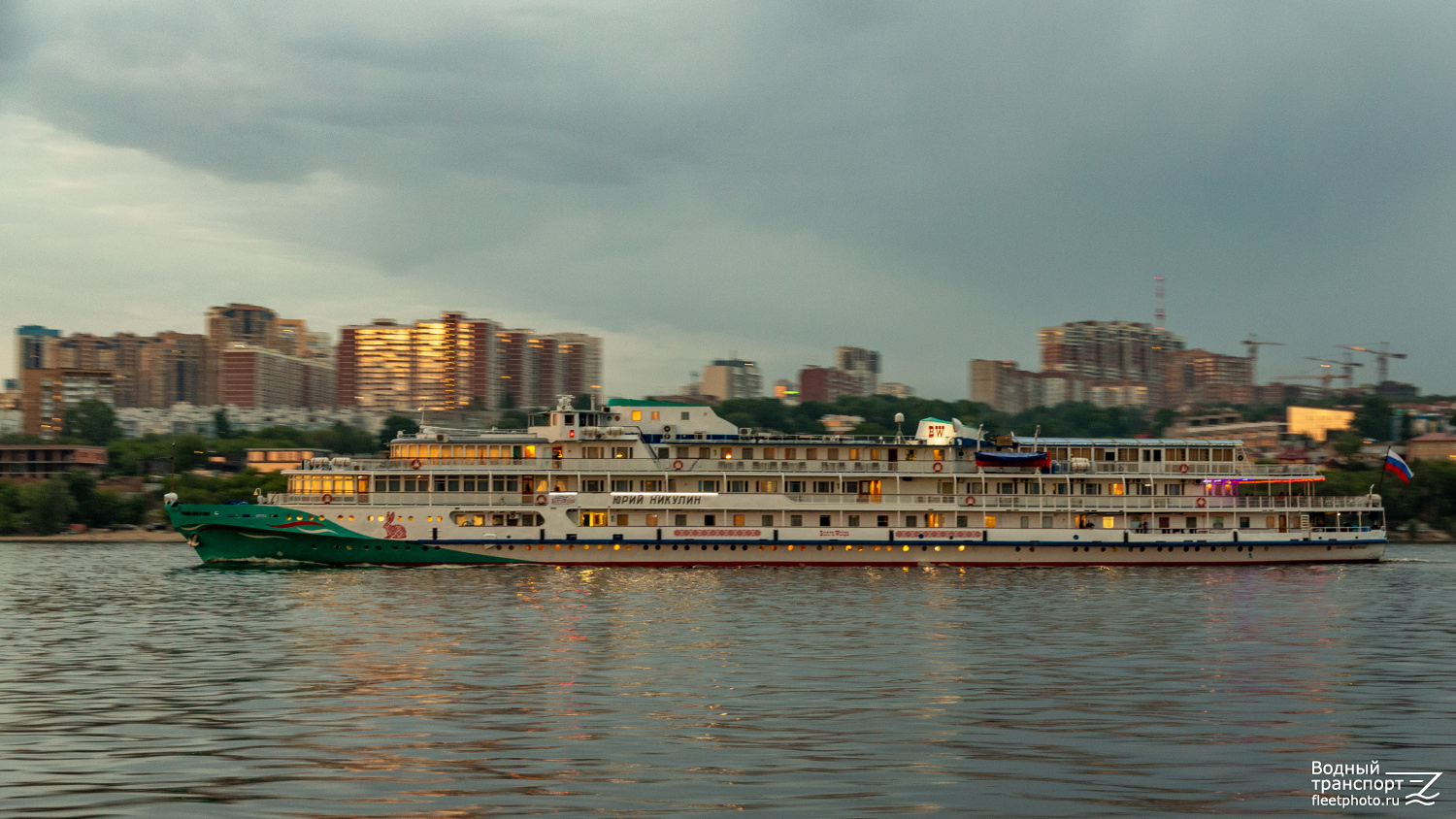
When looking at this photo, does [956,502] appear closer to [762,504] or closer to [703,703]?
[762,504]

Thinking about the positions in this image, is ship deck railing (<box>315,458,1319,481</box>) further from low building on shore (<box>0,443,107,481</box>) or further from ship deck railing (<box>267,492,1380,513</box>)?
low building on shore (<box>0,443,107,481</box>)

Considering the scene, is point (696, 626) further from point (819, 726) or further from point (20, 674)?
point (20, 674)

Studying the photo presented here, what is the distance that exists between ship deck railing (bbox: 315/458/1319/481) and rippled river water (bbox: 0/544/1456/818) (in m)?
16.6

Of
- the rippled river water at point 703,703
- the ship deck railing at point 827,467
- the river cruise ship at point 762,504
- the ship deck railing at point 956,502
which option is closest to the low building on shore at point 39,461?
the river cruise ship at point 762,504

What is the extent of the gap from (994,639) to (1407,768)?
53.3ft

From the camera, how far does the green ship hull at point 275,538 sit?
62.1 metres

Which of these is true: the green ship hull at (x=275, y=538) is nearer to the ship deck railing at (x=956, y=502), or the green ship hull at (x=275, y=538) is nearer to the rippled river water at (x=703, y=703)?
the ship deck railing at (x=956, y=502)

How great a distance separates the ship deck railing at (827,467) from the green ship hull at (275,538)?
3.70 metres

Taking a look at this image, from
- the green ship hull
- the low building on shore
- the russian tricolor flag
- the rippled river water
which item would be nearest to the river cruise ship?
the green ship hull

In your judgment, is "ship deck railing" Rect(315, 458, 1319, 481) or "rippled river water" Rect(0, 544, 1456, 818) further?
"ship deck railing" Rect(315, 458, 1319, 481)

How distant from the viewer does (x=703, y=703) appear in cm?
2564

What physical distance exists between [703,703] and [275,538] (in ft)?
140

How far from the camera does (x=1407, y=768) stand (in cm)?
2023

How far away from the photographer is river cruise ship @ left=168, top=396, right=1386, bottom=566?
6366 cm
